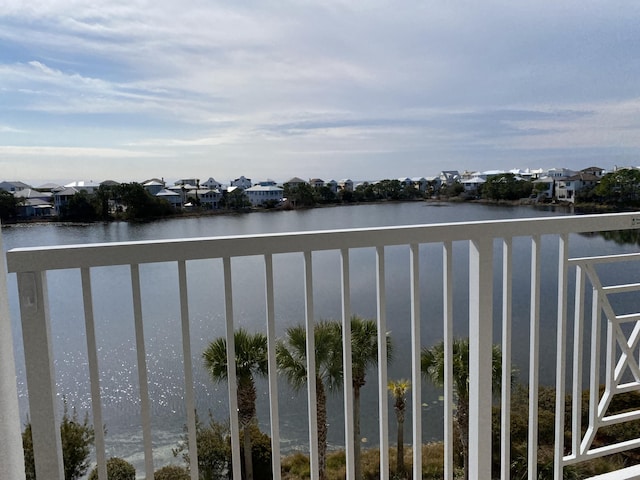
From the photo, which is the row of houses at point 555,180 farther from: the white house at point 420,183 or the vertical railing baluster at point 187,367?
the vertical railing baluster at point 187,367

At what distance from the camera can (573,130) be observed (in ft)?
11.5

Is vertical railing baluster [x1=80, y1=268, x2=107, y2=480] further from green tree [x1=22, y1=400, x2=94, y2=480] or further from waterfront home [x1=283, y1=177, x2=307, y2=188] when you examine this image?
waterfront home [x1=283, y1=177, x2=307, y2=188]

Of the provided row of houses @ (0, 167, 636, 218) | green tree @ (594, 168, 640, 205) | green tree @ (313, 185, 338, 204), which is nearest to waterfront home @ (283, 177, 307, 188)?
row of houses @ (0, 167, 636, 218)

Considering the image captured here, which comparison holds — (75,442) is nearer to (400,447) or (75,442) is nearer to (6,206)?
(6,206)

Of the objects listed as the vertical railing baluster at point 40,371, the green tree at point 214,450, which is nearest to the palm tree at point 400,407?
the green tree at point 214,450

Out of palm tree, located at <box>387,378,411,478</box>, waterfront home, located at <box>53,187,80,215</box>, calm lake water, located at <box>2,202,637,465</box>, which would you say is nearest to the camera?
calm lake water, located at <box>2,202,637,465</box>

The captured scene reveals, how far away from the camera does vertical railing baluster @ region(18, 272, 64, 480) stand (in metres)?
1.29

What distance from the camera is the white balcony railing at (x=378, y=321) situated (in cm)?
130

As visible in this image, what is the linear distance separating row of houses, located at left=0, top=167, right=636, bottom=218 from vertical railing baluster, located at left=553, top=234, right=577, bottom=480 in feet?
2.62

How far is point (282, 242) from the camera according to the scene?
149cm

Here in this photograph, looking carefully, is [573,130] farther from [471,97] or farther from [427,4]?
[427,4]

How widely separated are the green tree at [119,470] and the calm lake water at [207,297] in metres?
0.18

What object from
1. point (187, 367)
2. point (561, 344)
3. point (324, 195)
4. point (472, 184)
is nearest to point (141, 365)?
point (187, 367)

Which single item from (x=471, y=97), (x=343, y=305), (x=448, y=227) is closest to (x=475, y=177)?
(x=471, y=97)
